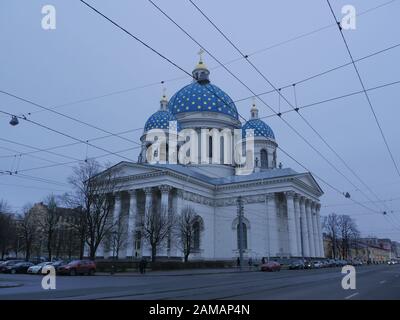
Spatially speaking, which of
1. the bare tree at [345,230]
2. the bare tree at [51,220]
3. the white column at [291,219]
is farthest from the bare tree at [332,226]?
the bare tree at [51,220]

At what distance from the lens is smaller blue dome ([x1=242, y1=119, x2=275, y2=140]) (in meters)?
73.7

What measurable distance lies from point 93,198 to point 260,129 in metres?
39.3

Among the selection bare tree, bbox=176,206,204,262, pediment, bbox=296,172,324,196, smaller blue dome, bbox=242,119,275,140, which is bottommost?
bare tree, bbox=176,206,204,262

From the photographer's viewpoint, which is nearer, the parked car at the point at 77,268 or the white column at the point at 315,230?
the parked car at the point at 77,268

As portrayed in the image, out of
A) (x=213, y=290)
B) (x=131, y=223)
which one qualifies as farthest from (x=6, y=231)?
(x=213, y=290)

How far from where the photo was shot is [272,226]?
194ft

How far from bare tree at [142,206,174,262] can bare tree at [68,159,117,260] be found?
4.93 metres

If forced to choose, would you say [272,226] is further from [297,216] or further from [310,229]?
[310,229]

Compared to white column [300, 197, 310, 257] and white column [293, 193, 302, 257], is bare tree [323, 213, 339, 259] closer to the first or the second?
white column [300, 197, 310, 257]

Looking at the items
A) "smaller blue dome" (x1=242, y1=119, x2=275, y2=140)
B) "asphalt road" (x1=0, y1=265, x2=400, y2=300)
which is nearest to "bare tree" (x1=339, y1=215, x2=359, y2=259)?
"smaller blue dome" (x1=242, y1=119, x2=275, y2=140)

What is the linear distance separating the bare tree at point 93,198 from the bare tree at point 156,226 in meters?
4.93

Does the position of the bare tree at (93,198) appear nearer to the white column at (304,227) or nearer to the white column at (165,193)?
the white column at (165,193)

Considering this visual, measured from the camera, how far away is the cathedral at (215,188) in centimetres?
5669
